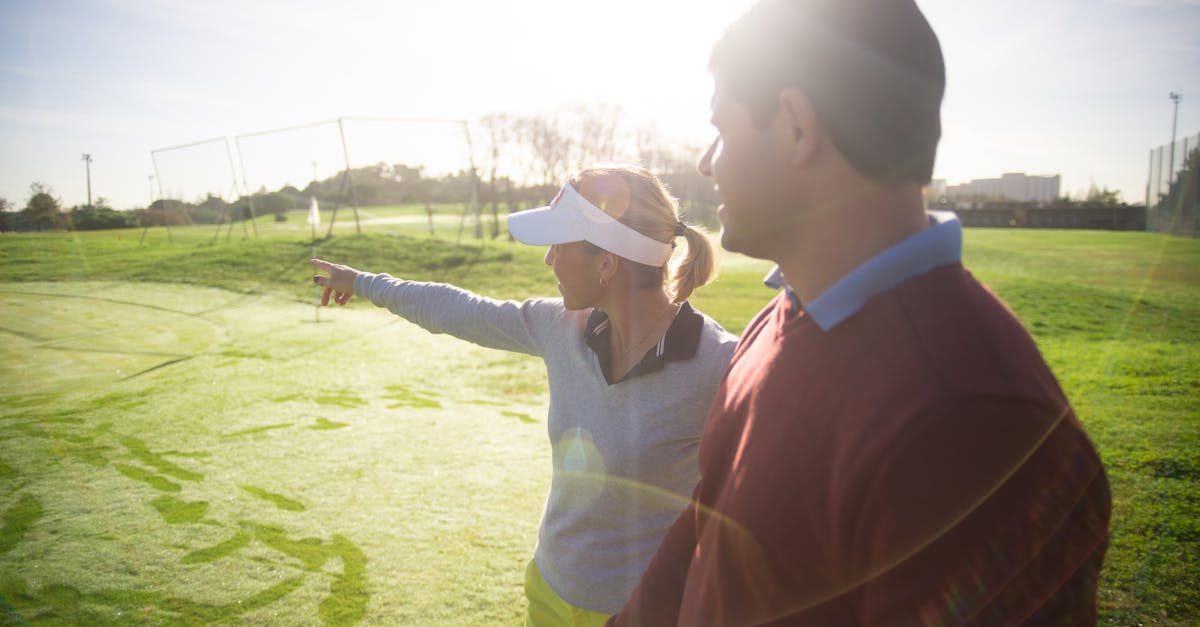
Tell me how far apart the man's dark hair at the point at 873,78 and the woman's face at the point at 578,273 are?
1283 mm

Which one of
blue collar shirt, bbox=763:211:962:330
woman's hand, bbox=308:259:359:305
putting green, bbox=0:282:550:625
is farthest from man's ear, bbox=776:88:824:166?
putting green, bbox=0:282:550:625

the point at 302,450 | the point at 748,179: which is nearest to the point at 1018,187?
the point at 302,450

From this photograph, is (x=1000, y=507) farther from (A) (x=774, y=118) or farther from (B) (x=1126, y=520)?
(B) (x=1126, y=520)

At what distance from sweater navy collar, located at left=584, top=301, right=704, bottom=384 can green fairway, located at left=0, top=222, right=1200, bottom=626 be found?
1886 mm

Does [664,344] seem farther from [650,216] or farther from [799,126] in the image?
[799,126]

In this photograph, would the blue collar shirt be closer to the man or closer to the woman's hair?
the man

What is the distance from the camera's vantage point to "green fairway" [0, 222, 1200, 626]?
340 centimetres

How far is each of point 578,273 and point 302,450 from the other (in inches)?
165

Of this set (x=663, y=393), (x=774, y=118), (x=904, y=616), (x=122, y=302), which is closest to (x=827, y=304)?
(x=774, y=118)

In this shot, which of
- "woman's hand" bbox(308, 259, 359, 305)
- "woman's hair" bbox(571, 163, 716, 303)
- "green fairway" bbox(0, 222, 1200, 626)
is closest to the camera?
"woman's hair" bbox(571, 163, 716, 303)

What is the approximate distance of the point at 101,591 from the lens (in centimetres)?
331

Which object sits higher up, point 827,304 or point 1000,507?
point 827,304

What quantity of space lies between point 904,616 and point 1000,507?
0.19 meters

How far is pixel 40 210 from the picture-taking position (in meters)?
6.21
